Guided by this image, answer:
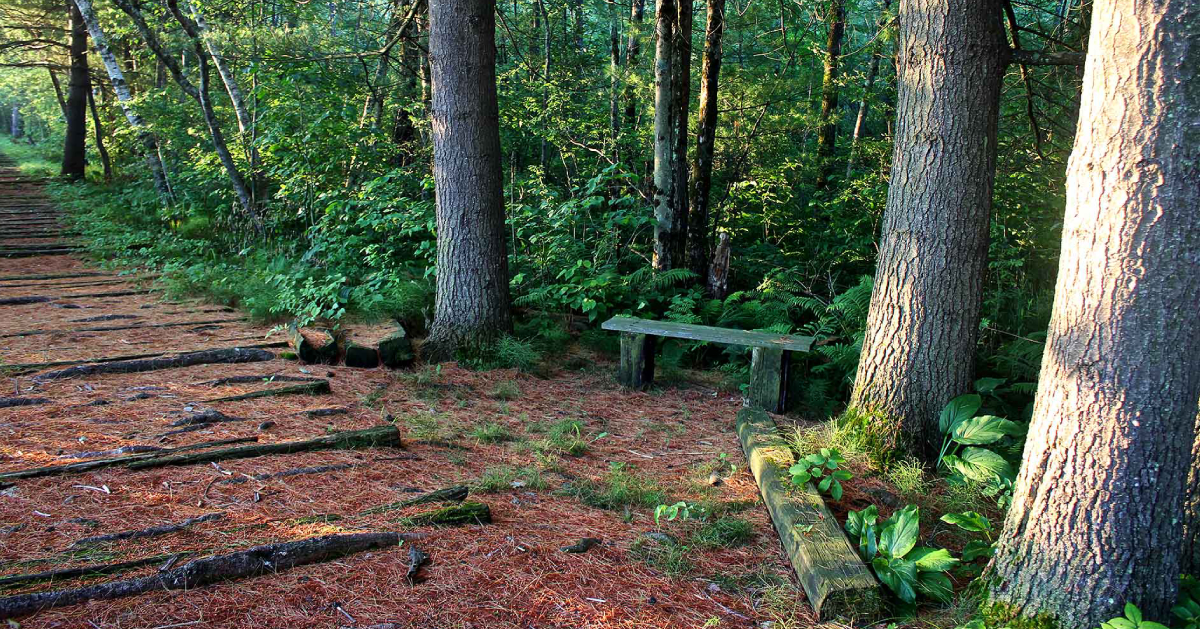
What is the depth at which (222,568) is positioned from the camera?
9.44ft

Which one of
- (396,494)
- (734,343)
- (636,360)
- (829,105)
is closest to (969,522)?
(396,494)

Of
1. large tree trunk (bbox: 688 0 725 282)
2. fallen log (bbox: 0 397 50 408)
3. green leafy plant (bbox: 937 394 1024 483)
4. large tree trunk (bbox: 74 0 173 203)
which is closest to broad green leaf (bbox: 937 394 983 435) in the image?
green leafy plant (bbox: 937 394 1024 483)

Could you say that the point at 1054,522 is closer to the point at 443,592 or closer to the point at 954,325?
the point at 954,325

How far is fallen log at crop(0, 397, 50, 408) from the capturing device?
4.61 metres

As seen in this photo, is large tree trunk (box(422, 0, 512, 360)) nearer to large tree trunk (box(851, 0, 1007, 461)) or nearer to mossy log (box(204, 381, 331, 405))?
mossy log (box(204, 381, 331, 405))

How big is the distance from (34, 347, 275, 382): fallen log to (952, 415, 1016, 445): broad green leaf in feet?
17.4

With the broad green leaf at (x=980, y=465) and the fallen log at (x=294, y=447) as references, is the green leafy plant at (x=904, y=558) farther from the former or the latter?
the fallen log at (x=294, y=447)

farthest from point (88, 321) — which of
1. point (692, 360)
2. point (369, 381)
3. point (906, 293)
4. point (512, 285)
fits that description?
point (906, 293)

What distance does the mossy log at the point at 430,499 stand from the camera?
11.9 feet

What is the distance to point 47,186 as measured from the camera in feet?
66.4

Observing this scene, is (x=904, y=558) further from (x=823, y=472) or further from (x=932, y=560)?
(x=823, y=472)

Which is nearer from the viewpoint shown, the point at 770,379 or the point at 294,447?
the point at 294,447

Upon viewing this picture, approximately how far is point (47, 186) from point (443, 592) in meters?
23.3

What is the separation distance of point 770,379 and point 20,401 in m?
5.33
